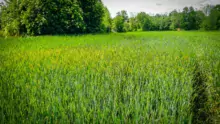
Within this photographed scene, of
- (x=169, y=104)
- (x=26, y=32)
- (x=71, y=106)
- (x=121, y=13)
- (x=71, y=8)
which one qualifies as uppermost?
(x=121, y=13)

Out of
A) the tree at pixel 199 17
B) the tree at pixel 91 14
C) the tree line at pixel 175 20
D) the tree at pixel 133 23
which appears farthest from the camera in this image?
the tree at pixel 133 23

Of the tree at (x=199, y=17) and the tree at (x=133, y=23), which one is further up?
the tree at (x=133, y=23)

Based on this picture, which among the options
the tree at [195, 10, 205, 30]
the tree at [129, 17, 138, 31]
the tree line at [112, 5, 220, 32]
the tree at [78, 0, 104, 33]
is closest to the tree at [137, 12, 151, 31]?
the tree line at [112, 5, 220, 32]

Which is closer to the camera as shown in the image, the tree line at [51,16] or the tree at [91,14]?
the tree line at [51,16]

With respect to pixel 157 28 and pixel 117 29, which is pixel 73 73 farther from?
pixel 157 28

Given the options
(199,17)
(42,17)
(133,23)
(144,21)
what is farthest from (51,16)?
(133,23)

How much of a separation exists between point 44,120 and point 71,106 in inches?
13.7

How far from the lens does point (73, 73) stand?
3.74m

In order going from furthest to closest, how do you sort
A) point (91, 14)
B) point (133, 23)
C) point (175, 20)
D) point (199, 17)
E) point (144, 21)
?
point (133, 23)
point (144, 21)
point (175, 20)
point (199, 17)
point (91, 14)

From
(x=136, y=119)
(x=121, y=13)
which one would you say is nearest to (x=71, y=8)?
(x=136, y=119)

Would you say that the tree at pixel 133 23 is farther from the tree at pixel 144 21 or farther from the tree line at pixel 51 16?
the tree line at pixel 51 16

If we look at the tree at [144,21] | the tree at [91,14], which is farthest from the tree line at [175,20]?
the tree at [91,14]

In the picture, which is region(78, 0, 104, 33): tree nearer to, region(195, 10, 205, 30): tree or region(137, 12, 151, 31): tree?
region(195, 10, 205, 30): tree

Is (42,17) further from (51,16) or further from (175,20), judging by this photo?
(175,20)
